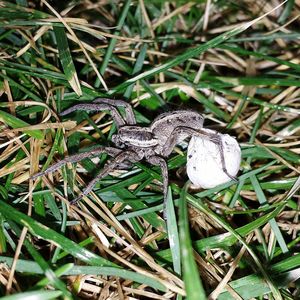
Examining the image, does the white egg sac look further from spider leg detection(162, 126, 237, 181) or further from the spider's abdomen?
the spider's abdomen

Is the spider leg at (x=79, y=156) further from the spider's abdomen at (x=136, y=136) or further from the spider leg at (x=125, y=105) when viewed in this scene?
the spider leg at (x=125, y=105)

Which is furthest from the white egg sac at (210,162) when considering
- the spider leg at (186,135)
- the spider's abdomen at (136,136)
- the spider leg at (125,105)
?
the spider leg at (125,105)

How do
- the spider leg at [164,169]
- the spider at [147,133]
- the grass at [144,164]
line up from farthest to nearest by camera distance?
the spider at [147,133], the spider leg at [164,169], the grass at [144,164]

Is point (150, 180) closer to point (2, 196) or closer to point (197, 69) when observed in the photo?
point (2, 196)

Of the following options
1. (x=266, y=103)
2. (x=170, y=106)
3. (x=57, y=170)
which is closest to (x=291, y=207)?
(x=266, y=103)

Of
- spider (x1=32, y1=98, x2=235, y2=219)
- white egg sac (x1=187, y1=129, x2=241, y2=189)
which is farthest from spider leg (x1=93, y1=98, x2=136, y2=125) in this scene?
white egg sac (x1=187, y1=129, x2=241, y2=189)
